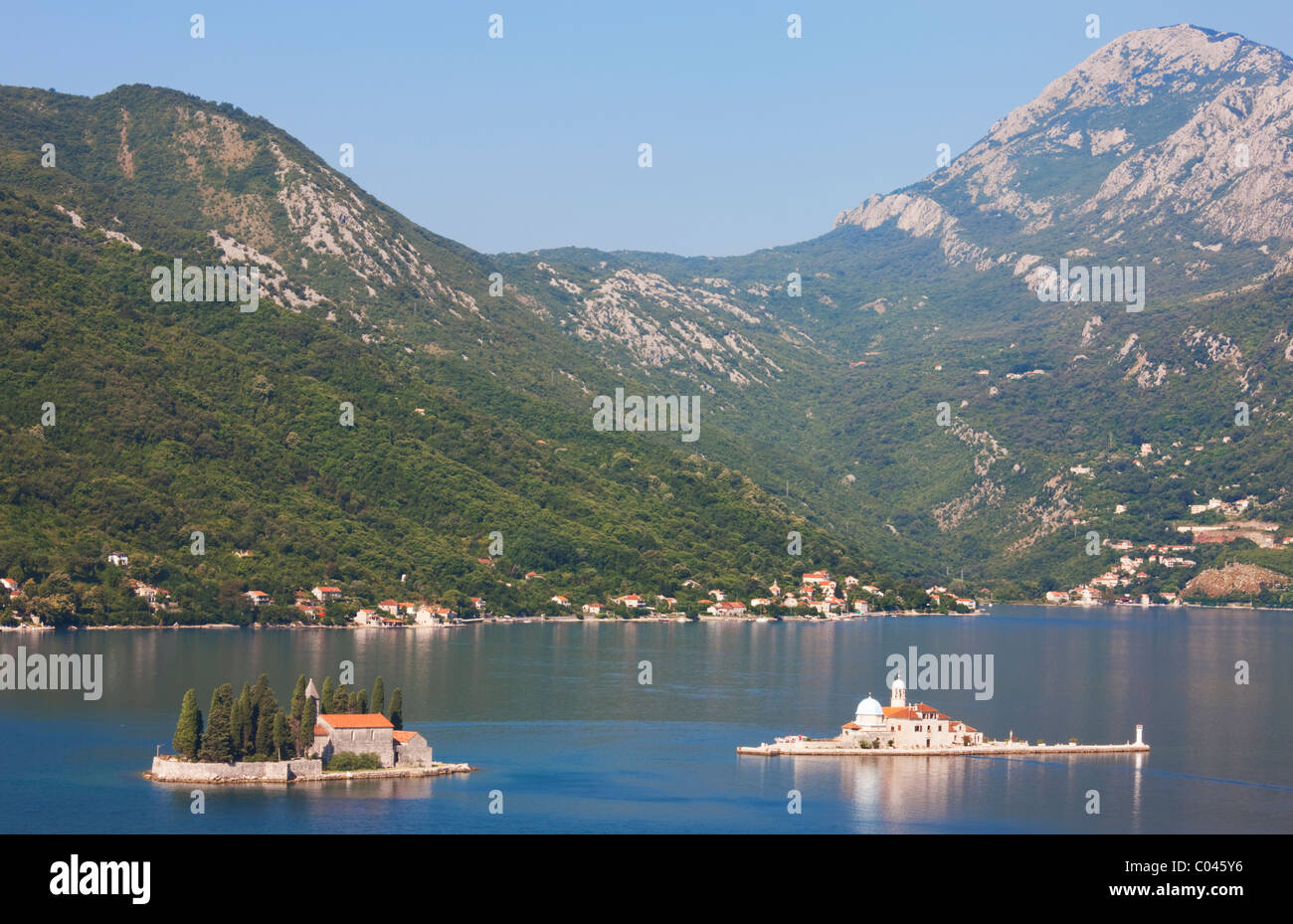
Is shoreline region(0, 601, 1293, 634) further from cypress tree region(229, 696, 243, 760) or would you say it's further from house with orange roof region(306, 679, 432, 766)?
→ cypress tree region(229, 696, 243, 760)

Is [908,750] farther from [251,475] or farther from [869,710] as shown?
[251,475]

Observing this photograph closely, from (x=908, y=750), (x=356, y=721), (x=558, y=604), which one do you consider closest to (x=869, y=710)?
(x=908, y=750)

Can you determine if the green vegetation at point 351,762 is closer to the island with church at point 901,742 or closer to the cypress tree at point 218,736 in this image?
the cypress tree at point 218,736

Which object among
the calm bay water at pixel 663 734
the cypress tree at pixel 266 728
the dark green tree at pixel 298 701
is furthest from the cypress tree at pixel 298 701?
the calm bay water at pixel 663 734

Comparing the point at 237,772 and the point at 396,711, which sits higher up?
the point at 396,711

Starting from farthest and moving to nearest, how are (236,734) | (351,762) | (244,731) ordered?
(351,762), (244,731), (236,734)

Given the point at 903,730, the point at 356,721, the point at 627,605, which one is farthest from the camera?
the point at 627,605
